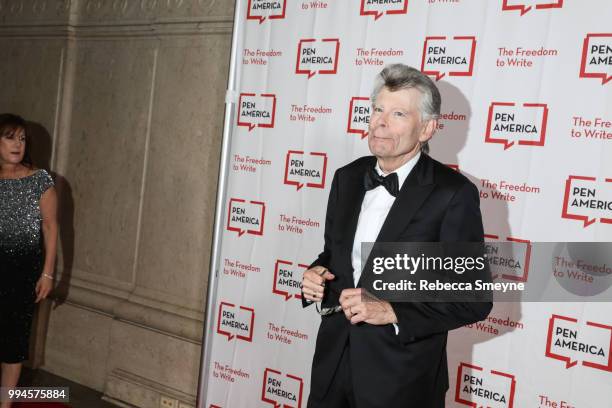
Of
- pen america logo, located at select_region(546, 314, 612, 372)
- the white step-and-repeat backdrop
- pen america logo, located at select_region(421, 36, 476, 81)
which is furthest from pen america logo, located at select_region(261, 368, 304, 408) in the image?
pen america logo, located at select_region(421, 36, 476, 81)

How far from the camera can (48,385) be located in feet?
15.4

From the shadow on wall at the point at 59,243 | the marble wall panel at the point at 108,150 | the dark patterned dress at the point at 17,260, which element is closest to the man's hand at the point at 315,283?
the dark patterned dress at the point at 17,260

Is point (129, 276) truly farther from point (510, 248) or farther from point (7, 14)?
point (510, 248)

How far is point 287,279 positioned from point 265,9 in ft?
5.04

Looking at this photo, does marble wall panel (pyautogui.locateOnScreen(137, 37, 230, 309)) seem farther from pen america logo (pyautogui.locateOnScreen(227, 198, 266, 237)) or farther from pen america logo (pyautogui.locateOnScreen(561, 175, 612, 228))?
pen america logo (pyautogui.locateOnScreen(561, 175, 612, 228))

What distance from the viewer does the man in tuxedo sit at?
2020mm

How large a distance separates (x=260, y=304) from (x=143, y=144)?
1680 mm

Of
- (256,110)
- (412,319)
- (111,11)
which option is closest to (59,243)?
(111,11)

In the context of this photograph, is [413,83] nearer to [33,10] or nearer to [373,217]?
[373,217]

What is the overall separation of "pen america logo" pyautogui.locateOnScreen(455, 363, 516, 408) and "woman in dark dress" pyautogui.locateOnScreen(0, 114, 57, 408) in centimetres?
272

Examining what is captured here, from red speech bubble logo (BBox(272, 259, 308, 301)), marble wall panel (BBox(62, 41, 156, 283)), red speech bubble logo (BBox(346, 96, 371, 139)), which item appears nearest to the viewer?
red speech bubble logo (BBox(346, 96, 371, 139))

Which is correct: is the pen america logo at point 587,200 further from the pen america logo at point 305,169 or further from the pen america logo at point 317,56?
the pen america logo at point 317,56

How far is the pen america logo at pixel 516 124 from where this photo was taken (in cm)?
273

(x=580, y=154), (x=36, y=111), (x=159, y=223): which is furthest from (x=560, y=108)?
(x=36, y=111)
